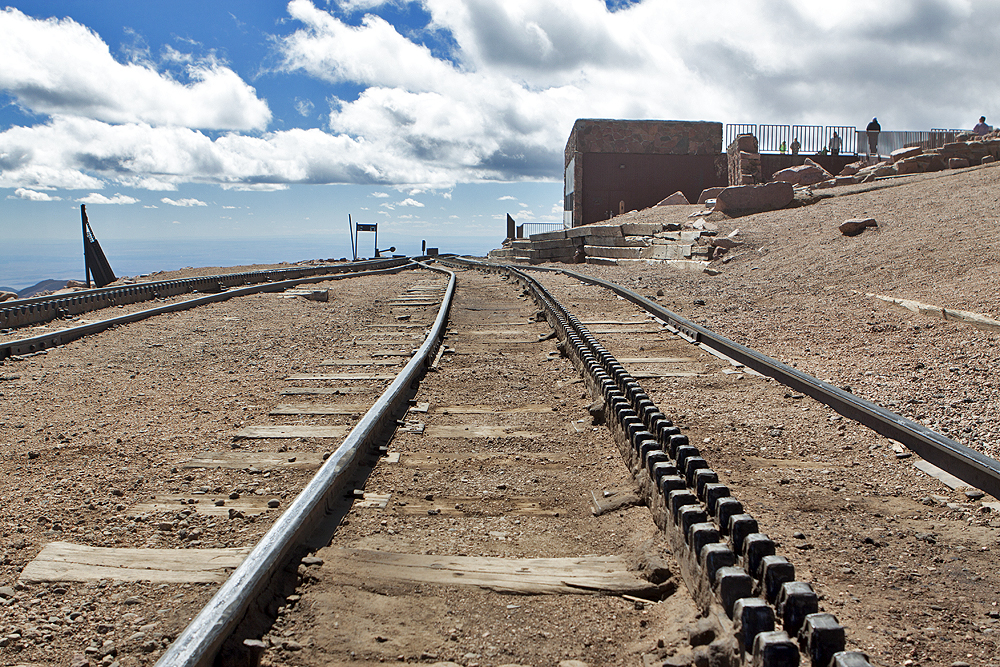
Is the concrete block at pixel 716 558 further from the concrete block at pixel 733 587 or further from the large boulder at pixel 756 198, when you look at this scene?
the large boulder at pixel 756 198

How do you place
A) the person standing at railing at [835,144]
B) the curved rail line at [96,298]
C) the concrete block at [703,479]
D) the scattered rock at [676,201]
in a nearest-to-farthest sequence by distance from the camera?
the concrete block at [703,479] < the curved rail line at [96,298] < the scattered rock at [676,201] < the person standing at railing at [835,144]

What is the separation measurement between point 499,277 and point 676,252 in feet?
14.8

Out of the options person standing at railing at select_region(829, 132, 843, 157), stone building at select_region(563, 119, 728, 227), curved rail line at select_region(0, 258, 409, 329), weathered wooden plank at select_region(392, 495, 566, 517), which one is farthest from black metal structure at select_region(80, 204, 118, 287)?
person standing at railing at select_region(829, 132, 843, 157)

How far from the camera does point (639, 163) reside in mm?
33406

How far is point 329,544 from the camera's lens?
117 inches

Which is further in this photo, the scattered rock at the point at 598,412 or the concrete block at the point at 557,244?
the concrete block at the point at 557,244

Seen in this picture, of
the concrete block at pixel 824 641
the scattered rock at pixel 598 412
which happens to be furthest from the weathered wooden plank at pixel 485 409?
the concrete block at pixel 824 641

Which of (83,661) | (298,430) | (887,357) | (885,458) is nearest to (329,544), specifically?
(83,661)

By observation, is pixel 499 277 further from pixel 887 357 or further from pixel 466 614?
pixel 466 614

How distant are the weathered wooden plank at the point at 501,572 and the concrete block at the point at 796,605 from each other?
23.9 inches

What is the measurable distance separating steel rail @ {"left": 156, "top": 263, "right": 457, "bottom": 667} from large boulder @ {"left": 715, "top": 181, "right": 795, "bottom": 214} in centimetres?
1850

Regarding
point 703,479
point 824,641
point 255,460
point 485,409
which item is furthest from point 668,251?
point 824,641

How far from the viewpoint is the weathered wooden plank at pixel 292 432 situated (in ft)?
15.0

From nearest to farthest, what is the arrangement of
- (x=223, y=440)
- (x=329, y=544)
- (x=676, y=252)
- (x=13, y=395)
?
(x=329, y=544), (x=223, y=440), (x=13, y=395), (x=676, y=252)
